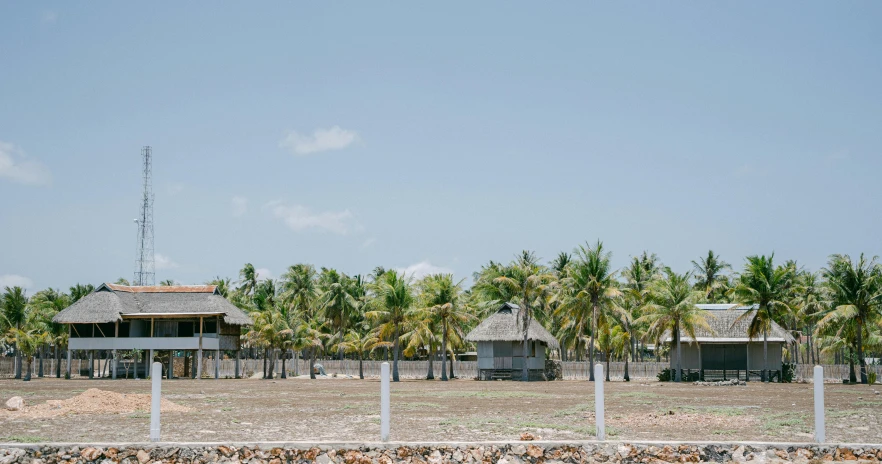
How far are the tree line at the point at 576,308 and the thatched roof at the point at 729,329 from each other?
0.52 meters

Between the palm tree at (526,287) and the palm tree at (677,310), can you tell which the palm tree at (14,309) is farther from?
the palm tree at (677,310)

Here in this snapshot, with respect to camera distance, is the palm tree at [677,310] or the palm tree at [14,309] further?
the palm tree at [14,309]

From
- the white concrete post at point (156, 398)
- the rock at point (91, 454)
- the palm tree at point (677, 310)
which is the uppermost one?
the palm tree at point (677, 310)

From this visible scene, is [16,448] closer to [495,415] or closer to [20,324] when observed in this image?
[495,415]

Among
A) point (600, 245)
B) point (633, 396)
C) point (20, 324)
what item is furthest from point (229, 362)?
point (633, 396)

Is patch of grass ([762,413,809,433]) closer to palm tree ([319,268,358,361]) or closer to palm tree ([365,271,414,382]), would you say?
palm tree ([365,271,414,382])

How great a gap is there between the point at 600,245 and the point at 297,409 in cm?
3307

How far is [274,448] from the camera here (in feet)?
38.0

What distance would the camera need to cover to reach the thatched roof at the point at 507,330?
178ft

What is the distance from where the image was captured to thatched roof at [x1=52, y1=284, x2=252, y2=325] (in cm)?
5544

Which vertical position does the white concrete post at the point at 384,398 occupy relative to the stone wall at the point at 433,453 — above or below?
above

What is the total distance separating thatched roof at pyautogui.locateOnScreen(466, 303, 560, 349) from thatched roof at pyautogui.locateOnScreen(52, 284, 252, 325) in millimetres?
16554

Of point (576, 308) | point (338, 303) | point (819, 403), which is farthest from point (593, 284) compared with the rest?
point (819, 403)

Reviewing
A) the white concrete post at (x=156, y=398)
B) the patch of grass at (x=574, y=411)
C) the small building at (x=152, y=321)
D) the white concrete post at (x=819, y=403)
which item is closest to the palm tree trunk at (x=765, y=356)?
the patch of grass at (x=574, y=411)
